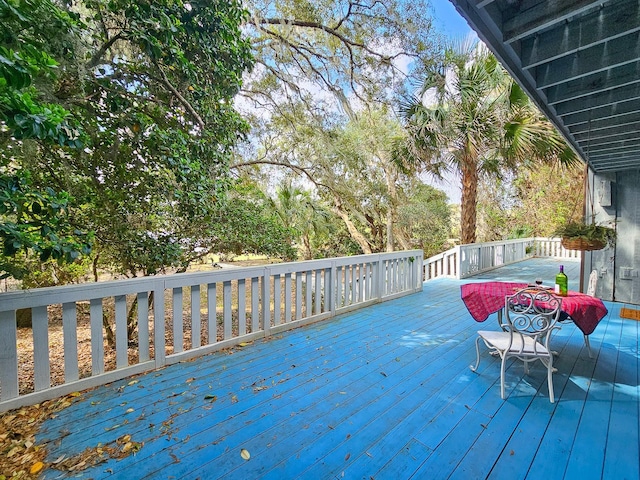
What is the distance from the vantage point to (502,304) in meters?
2.80

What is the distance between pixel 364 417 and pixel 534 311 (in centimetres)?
163

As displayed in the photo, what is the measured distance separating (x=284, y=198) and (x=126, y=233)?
18.6ft

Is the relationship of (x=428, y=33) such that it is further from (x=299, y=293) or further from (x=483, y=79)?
(x=299, y=293)


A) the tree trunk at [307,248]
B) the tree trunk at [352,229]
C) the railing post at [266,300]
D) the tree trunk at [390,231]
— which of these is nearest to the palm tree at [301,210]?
the tree trunk at [307,248]

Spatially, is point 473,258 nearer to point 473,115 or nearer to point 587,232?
point 473,115

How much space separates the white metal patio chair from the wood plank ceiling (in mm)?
1675

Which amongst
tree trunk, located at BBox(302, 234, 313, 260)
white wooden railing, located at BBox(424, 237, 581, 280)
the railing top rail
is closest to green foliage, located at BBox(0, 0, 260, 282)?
the railing top rail

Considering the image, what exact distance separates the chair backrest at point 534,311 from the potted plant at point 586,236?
81 cm

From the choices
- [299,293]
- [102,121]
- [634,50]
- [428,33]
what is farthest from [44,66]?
[428,33]

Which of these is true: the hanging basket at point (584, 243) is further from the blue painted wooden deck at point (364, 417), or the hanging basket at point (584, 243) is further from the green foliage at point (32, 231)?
the green foliage at point (32, 231)

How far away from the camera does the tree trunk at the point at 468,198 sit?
705cm

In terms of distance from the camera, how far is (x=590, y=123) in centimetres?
305

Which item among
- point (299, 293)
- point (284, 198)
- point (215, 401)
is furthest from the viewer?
point (284, 198)

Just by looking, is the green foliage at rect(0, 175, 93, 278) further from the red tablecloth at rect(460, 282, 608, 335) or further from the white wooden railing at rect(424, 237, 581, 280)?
the white wooden railing at rect(424, 237, 581, 280)
